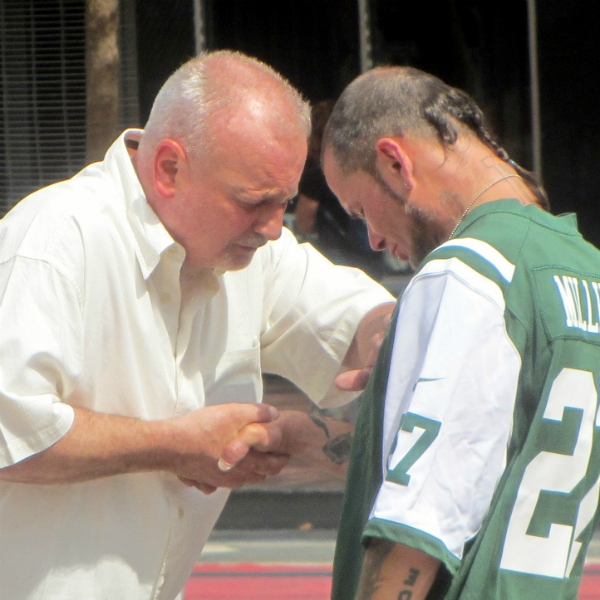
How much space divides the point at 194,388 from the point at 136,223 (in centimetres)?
39

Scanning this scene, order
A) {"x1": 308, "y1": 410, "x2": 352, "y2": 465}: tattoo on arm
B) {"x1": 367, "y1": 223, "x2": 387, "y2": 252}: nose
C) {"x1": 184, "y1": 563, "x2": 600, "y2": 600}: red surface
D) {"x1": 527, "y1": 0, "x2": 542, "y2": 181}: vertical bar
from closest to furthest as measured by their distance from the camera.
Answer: {"x1": 367, "y1": 223, "x2": 387, "y2": 252}: nose < {"x1": 308, "y1": 410, "x2": 352, "y2": 465}: tattoo on arm < {"x1": 184, "y1": 563, "x2": 600, "y2": 600}: red surface < {"x1": 527, "y1": 0, "x2": 542, "y2": 181}: vertical bar

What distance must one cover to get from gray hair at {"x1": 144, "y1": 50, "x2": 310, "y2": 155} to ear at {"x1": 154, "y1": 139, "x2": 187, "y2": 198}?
2 centimetres

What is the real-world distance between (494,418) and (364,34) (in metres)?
4.80

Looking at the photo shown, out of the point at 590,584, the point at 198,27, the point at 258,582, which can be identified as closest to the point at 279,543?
the point at 258,582

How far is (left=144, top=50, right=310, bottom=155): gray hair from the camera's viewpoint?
2.15 metres

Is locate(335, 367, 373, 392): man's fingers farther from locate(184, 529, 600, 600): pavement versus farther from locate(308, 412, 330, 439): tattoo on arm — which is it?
locate(184, 529, 600, 600): pavement

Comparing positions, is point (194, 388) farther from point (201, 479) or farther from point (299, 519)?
point (299, 519)

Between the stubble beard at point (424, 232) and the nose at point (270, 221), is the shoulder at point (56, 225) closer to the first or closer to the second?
the nose at point (270, 221)

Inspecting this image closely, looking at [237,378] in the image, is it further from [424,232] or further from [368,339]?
[424,232]

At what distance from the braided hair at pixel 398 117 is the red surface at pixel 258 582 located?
322cm

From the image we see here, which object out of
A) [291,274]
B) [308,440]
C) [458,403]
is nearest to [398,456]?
[458,403]

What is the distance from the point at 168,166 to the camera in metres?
2.19

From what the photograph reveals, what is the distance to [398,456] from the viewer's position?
1587mm

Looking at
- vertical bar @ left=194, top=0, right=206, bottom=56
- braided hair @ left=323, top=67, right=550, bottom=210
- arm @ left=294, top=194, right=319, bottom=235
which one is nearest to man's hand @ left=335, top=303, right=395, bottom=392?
braided hair @ left=323, top=67, right=550, bottom=210
